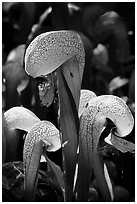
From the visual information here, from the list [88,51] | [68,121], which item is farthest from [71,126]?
[88,51]

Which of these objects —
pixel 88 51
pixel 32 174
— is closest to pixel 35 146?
pixel 32 174

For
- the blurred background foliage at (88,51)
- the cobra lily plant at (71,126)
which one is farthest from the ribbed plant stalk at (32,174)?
the blurred background foliage at (88,51)

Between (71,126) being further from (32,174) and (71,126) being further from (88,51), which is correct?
(88,51)

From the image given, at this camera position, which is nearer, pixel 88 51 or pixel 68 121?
pixel 68 121

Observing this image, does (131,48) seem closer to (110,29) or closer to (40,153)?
(110,29)

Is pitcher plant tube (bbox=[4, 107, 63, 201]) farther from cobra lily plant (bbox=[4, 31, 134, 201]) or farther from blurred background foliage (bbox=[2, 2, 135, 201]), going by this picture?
blurred background foliage (bbox=[2, 2, 135, 201])

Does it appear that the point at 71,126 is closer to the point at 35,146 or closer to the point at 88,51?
the point at 35,146

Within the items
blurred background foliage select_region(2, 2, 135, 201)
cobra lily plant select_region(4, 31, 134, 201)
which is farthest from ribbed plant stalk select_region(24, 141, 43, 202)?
blurred background foliage select_region(2, 2, 135, 201)

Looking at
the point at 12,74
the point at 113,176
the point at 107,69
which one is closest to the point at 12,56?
the point at 12,74

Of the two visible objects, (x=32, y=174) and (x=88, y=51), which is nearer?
(x=32, y=174)
